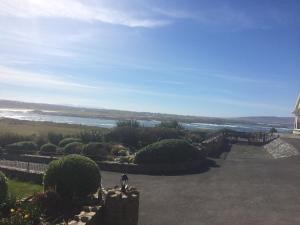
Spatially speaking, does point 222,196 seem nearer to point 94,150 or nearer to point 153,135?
point 94,150

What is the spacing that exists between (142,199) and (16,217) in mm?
8604

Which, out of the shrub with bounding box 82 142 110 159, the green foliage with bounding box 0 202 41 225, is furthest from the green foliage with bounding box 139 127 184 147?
the green foliage with bounding box 0 202 41 225

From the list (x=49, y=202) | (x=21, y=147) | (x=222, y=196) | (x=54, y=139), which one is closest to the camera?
(x=49, y=202)

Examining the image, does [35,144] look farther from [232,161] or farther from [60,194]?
[60,194]

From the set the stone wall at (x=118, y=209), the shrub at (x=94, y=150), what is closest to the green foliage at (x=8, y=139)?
the shrub at (x=94, y=150)

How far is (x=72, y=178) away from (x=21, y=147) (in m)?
20.9

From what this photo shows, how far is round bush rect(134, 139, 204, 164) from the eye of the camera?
89.7 ft

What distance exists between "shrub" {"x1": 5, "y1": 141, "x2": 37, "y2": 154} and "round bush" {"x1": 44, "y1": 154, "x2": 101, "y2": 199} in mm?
18273

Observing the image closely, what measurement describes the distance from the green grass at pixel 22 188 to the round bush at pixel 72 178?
399cm

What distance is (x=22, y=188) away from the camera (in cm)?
2011

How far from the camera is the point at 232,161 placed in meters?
32.2

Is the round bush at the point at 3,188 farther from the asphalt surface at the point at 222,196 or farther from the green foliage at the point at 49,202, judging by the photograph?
the asphalt surface at the point at 222,196

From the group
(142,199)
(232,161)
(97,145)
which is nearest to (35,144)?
(97,145)

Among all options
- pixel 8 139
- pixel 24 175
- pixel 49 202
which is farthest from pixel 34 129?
pixel 49 202
